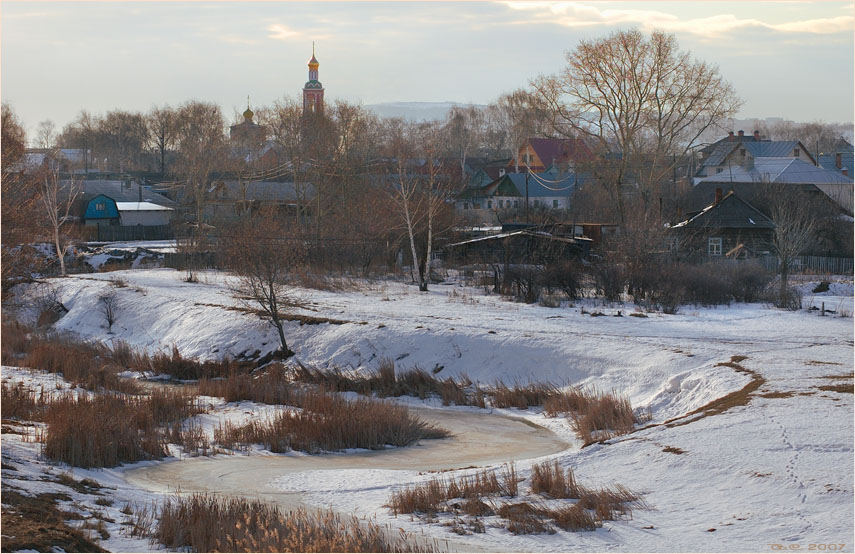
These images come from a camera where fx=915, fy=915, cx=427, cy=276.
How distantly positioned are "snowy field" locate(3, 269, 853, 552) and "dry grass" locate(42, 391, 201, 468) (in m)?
0.41

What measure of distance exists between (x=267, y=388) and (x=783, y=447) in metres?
12.3

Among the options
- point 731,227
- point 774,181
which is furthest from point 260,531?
point 774,181

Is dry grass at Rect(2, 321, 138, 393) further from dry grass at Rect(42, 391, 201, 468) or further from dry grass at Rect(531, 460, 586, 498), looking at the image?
dry grass at Rect(531, 460, 586, 498)

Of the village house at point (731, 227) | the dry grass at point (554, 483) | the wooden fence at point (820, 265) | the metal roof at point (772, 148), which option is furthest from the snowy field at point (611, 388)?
the metal roof at point (772, 148)

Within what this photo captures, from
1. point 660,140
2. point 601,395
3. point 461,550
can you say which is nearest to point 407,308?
point 601,395

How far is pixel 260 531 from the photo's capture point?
9641 mm

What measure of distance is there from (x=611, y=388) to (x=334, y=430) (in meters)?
6.17

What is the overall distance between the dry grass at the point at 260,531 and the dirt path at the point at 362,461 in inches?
53.7

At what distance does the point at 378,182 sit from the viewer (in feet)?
184

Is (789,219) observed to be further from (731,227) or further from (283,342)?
(283,342)

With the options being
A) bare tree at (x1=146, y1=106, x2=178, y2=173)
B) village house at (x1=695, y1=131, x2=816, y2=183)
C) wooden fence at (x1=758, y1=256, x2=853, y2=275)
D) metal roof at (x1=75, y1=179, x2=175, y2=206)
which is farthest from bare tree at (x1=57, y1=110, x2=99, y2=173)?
wooden fence at (x1=758, y1=256, x2=853, y2=275)

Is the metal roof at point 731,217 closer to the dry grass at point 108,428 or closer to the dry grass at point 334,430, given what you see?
the dry grass at point 334,430

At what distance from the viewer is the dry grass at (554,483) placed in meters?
11.3

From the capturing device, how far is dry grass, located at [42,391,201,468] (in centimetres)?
1376
